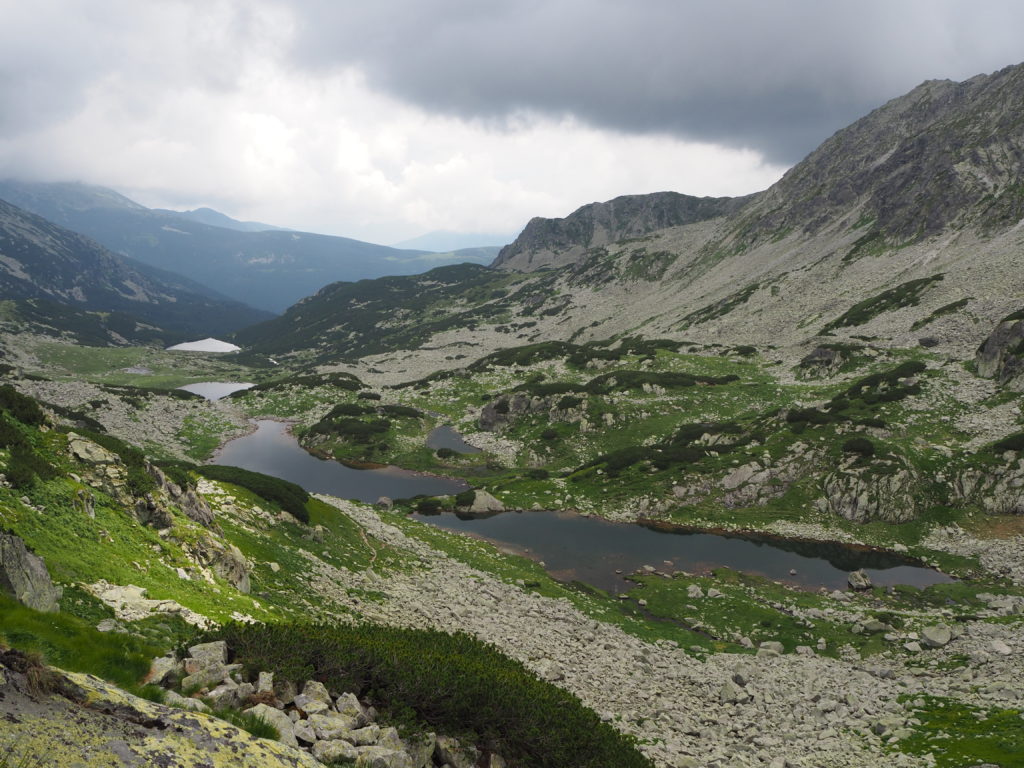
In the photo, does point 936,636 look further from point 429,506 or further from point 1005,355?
point 1005,355

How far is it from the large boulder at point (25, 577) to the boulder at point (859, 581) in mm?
52114

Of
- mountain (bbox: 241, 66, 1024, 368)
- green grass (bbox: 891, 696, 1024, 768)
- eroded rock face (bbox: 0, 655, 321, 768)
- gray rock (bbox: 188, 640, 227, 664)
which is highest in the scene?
mountain (bbox: 241, 66, 1024, 368)

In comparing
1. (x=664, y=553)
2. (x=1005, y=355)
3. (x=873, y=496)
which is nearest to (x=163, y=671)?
(x=664, y=553)

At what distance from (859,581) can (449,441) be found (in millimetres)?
68389

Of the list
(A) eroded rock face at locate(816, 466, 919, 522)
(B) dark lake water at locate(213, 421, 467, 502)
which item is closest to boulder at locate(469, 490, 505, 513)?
(B) dark lake water at locate(213, 421, 467, 502)

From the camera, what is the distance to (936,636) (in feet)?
106

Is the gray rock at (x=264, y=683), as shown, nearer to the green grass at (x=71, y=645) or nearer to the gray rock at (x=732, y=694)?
the green grass at (x=71, y=645)

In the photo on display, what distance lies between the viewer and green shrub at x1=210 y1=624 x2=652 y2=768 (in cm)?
1316

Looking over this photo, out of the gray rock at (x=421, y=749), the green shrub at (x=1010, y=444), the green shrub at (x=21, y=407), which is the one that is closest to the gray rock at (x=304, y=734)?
the gray rock at (x=421, y=749)

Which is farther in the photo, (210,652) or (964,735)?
(964,735)

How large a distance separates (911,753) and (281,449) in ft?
326

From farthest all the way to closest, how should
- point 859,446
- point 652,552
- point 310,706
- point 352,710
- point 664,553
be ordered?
point 859,446 < point 652,552 < point 664,553 < point 352,710 < point 310,706

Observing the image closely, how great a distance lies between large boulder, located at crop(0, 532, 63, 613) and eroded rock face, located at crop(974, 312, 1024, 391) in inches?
3490

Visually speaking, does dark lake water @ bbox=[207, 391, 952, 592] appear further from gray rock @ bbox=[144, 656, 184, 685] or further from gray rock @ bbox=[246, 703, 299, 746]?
gray rock @ bbox=[144, 656, 184, 685]
